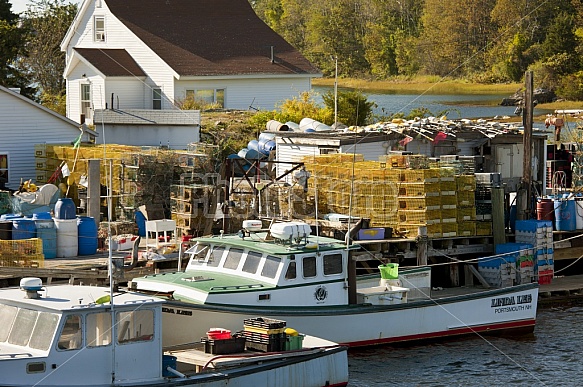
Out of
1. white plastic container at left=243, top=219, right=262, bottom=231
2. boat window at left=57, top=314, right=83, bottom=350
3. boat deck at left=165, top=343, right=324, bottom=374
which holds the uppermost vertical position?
white plastic container at left=243, top=219, right=262, bottom=231

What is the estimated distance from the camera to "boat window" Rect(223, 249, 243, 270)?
1019 inches

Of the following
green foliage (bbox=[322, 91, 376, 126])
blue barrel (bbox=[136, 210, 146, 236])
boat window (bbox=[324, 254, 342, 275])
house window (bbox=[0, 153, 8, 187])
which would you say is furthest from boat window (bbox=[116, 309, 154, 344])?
green foliage (bbox=[322, 91, 376, 126])

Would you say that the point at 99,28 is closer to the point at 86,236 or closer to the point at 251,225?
the point at 86,236

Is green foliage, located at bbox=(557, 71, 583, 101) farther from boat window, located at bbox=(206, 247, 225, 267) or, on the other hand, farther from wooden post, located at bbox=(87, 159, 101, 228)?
boat window, located at bbox=(206, 247, 225, 267)

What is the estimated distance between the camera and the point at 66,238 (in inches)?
1243

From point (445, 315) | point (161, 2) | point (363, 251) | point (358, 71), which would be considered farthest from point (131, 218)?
point (358, 71)

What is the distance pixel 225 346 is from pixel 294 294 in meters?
4.20

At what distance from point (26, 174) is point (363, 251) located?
14755 millimetres

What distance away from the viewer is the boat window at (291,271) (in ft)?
83.5

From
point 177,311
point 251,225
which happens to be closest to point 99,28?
point 251,225

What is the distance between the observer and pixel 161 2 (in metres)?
61.9

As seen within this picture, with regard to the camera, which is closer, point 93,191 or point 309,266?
point 309,266

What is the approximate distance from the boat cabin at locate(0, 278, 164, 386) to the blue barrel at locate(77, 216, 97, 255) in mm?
11472

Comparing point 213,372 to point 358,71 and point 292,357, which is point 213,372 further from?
point 358,71
